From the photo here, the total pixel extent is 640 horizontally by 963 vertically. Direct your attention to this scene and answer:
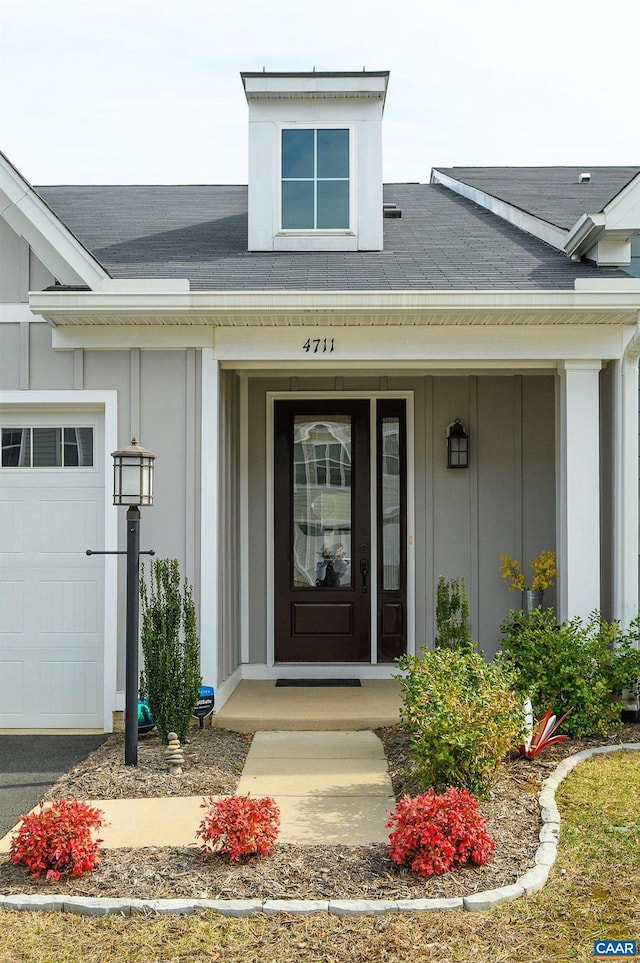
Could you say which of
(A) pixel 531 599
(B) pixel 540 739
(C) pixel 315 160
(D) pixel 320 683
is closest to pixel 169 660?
(D) pixel 320 683

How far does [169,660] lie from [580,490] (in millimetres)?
3361

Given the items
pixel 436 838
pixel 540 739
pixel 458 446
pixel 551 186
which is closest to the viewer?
pixel 436 838

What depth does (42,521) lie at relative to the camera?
7.04 metres

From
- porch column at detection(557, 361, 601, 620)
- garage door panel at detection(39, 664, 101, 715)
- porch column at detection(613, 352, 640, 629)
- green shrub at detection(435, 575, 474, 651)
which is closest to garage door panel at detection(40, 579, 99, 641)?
garage door panel at detection(39, 664, 101, 715)

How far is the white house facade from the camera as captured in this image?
6.80 metres

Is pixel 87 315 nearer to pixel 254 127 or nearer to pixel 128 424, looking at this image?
pixel 128 424

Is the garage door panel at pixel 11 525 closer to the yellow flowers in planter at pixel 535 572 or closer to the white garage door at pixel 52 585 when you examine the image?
the white garage door at pixel 52 585

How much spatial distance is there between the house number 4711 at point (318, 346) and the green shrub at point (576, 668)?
2.53 meters

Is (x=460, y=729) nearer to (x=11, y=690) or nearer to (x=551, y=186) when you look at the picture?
(x=11, y=690)

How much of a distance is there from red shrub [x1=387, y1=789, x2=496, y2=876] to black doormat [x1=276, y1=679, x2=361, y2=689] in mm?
3809

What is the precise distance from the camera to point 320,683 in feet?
26.5

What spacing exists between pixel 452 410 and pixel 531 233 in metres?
1.89

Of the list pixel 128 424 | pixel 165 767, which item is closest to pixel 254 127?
pixel 128 424

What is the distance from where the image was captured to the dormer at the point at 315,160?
8.20 meters
